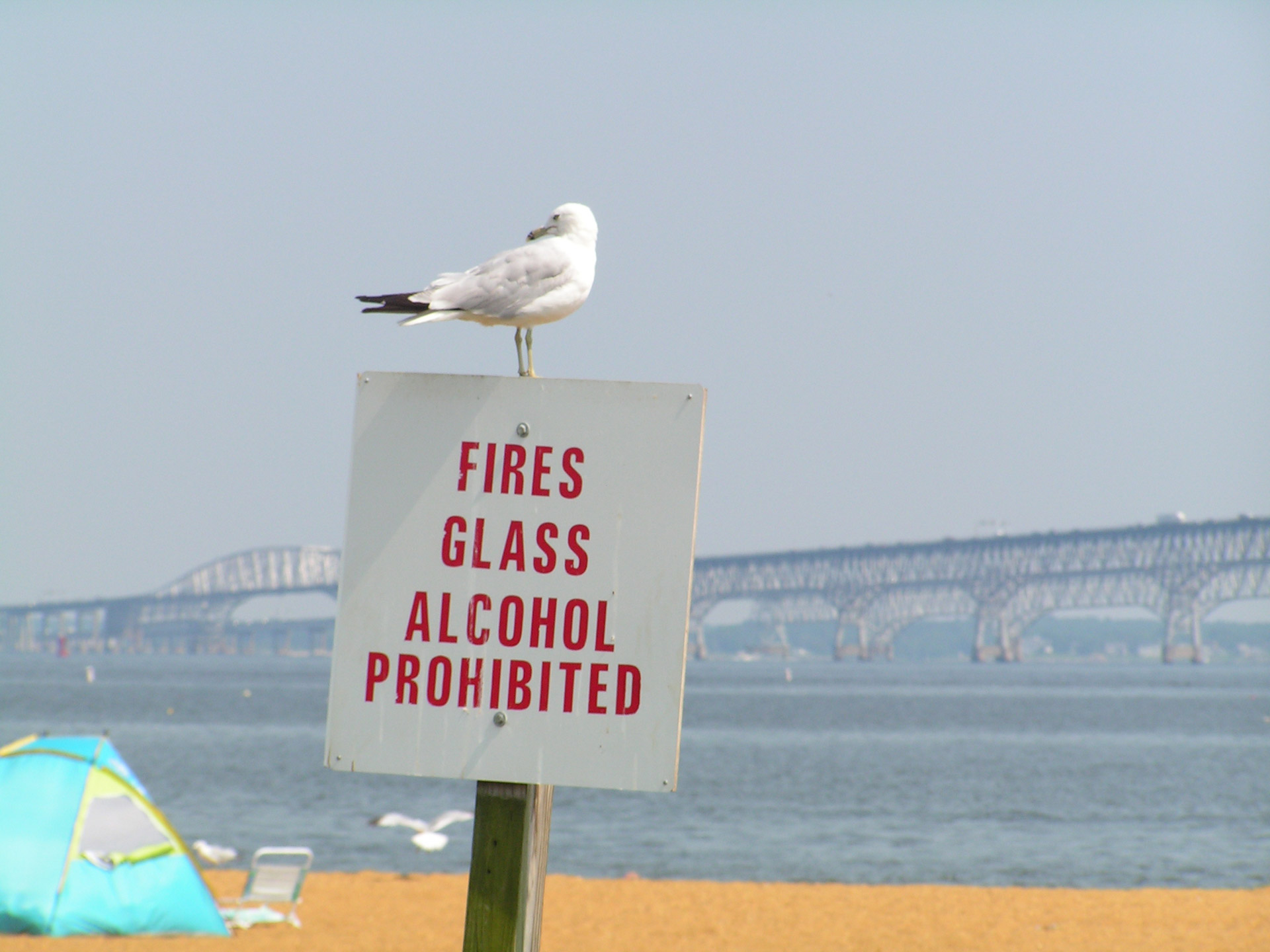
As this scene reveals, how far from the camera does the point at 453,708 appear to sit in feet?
8.48

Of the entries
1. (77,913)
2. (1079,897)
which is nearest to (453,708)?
(77,913)

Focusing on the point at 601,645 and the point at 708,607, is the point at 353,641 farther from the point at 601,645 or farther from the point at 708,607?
the point at 708,607

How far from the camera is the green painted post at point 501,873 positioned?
8.97 ft

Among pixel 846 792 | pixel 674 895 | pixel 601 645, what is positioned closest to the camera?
pixel 601 645

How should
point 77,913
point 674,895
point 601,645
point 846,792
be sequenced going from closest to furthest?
point 601,645, point 77,913, point 674,895, point 846,792

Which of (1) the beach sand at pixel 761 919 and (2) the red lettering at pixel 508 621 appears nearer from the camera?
(2) the red lettering at pixel 508 621

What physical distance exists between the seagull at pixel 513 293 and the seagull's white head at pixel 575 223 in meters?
0.05

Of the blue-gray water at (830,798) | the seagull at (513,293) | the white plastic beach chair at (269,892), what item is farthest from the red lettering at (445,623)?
the blue-gray water at (830,798)

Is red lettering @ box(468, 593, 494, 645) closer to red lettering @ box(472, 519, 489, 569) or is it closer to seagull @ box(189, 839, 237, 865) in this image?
red lettering @ box(472, 519, 489, 569)

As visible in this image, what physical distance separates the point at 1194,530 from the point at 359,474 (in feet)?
511

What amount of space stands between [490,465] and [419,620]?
0.34 m

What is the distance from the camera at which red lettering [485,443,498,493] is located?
8.66 feet

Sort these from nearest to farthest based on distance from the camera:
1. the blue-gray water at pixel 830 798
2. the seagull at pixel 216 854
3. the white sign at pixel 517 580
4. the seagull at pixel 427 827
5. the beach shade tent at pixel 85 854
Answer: the white sign at pixel 517 580
the beach shade tent at pixel 85 854
the seagull at pixel 216 854
the seagull at pixel 427 827
the blue-gray water at pixel 830 798

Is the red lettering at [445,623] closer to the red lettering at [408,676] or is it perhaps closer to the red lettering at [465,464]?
the red lettering at [408,676]
